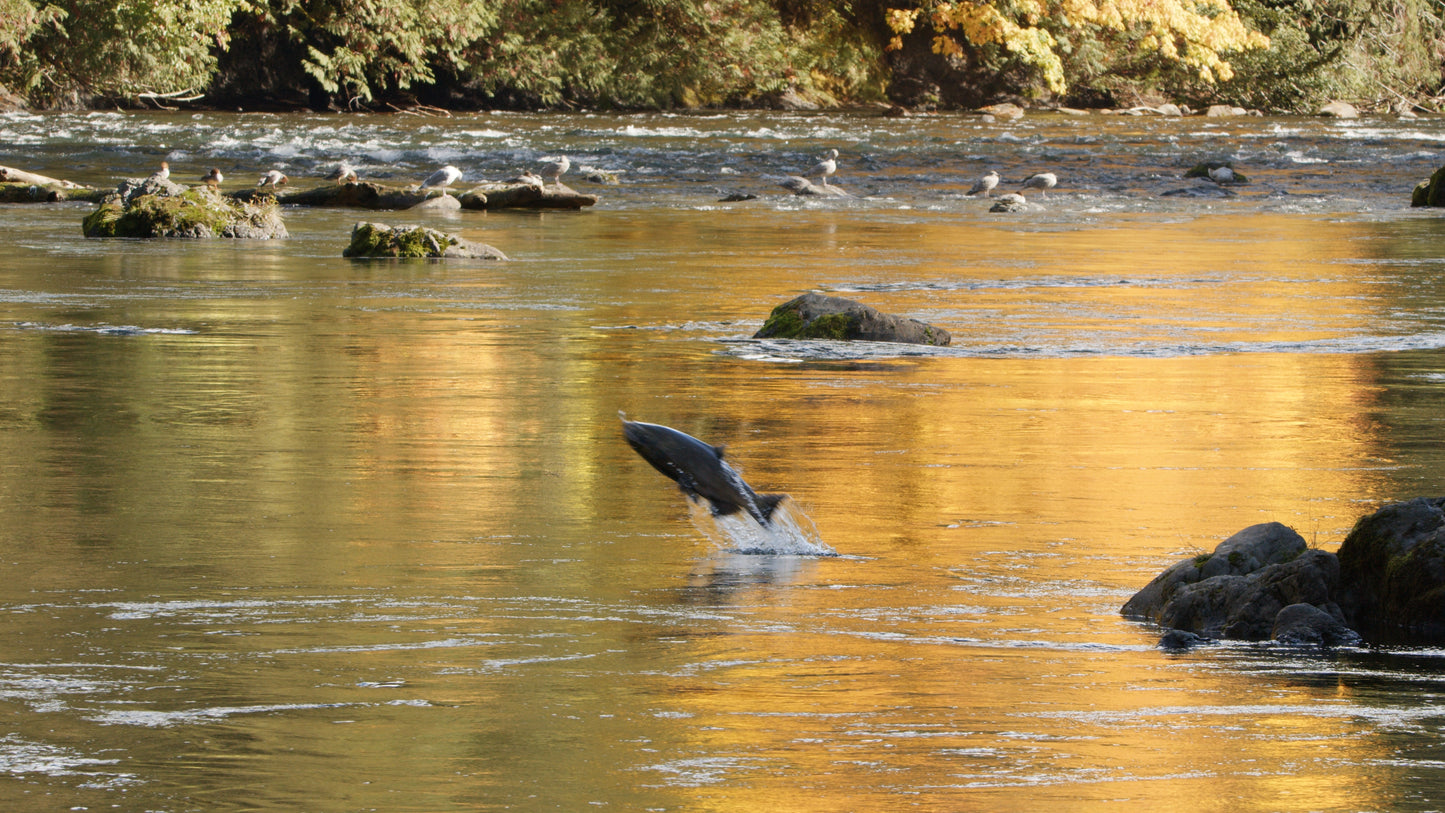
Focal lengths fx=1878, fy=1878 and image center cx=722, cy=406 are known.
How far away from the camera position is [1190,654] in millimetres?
4129

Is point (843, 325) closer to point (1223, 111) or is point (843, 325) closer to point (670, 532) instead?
point (670, 532)

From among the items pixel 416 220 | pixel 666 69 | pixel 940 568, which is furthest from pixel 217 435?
pixel 666 69

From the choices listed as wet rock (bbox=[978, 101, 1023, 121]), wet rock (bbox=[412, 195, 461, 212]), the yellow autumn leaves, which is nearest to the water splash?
wet rock (bbox=[412, 195, 461, 212])

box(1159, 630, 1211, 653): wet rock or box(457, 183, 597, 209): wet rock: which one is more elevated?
box(457, 183, 597, 209): wet rock

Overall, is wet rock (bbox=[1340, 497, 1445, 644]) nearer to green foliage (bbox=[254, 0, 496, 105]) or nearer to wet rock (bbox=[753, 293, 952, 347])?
wet rock (bbox=[753, 293, 952, 347])

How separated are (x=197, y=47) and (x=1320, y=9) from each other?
96.6 feet

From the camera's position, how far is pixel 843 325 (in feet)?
32.1

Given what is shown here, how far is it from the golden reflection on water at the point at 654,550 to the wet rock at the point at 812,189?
1152 centimetres

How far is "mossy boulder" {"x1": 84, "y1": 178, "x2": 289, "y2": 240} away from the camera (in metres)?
16.3

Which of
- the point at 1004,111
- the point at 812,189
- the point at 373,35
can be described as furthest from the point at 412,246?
the point at 1004,111

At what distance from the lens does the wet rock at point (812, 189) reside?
74.4 feet

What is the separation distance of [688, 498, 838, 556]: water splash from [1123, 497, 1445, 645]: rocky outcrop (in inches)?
39.7

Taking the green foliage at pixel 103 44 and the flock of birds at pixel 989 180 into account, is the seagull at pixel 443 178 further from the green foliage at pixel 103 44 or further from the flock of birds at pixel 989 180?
the green foliage at pixel 103 44

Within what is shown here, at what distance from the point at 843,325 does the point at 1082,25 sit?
41249 millimetres
